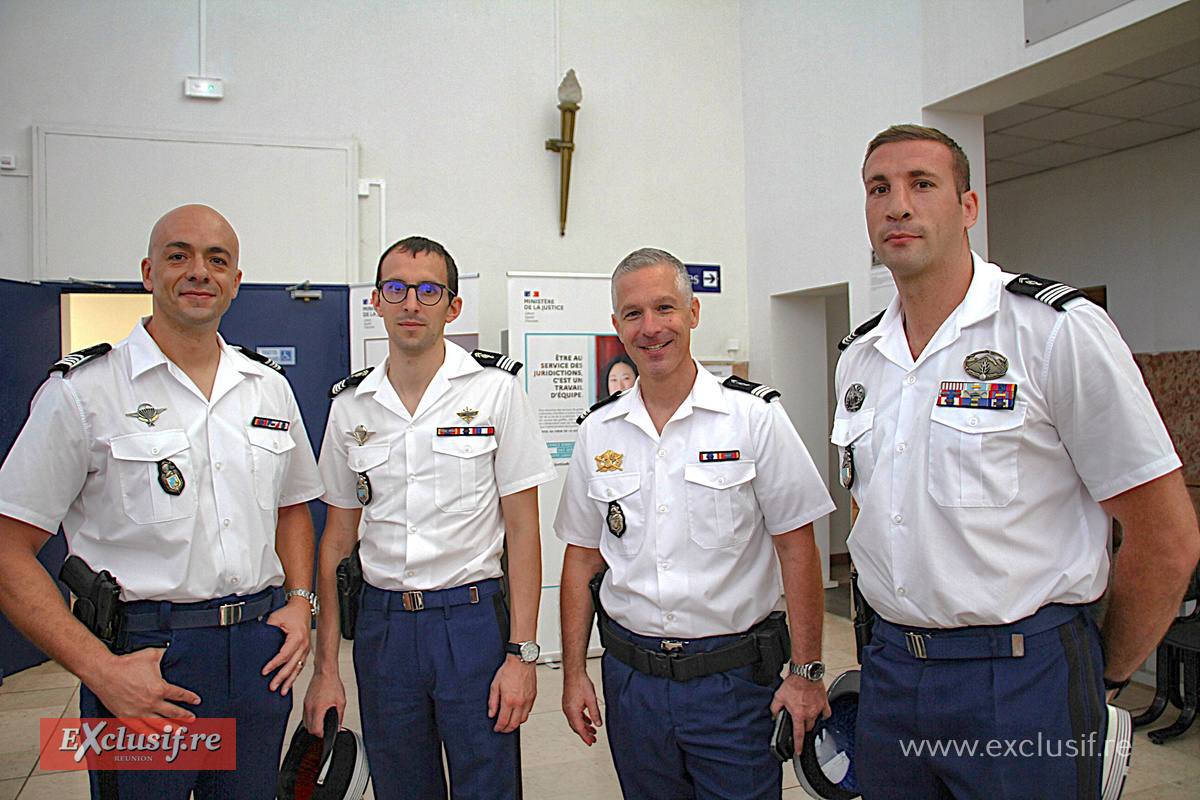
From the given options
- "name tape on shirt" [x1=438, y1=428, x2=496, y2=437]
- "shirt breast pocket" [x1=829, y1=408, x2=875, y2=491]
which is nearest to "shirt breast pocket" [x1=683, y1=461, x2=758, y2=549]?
"shirt breast pocket" [x1=829, y1=408, x2=875, y2=491]

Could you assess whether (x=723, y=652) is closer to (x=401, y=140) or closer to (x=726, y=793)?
(x=726, y=793)

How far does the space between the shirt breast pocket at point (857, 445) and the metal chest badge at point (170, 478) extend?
4.77ft

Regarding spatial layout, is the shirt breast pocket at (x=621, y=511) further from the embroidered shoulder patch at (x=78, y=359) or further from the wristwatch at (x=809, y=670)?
the embroidered shoulder patch at (x=78, y=359)

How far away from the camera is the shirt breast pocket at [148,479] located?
5.72 feet

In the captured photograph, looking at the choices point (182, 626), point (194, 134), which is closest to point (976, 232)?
point (182, 626)

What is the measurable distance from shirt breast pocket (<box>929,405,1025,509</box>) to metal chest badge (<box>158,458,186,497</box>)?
1.59 m

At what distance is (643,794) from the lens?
186 cm

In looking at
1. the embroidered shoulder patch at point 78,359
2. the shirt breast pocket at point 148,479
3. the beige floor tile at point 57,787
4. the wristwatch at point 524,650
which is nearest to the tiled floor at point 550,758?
the beige floor tile at point 57,787

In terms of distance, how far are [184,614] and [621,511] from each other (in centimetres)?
101

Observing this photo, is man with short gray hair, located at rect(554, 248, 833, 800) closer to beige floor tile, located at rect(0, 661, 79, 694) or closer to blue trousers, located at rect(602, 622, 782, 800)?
blue trousers, located at rect(602, 622, 782, 800)

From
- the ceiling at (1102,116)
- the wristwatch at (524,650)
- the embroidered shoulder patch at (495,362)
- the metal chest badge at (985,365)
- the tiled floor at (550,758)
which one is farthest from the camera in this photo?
the ceiling at (1102,116)

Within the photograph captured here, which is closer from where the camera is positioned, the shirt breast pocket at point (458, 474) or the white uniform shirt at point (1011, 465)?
the white uniform shirt at point (1011, 465)

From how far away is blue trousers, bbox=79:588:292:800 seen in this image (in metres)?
1.72

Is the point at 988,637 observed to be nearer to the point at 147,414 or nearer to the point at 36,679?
the point at 147,414
